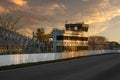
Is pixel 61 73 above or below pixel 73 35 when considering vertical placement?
below

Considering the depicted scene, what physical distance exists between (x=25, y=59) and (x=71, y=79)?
19905 millimetres

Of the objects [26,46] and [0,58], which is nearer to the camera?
[0,58]

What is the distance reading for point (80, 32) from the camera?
154 m

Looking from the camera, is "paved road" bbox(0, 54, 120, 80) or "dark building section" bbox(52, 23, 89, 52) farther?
"dark building section" bbox(52, 23, 89, 52)

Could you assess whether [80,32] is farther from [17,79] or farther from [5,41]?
[17,79]

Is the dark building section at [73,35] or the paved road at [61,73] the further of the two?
the dark building section at [73,35]

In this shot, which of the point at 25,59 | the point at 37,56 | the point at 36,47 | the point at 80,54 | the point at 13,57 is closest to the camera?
the point at 13,57

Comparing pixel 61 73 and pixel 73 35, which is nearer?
pixel 61 73

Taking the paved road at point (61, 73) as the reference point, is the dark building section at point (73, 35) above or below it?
above

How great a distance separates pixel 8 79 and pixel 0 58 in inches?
520

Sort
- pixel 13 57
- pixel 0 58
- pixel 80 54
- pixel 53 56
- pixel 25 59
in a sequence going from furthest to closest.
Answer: pixel 80 54 < pixel 53 56 < pixel 25 59 < pixel 13 57 < pixel 0 58

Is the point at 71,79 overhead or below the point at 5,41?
below

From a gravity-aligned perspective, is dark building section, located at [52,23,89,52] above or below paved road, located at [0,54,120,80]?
above

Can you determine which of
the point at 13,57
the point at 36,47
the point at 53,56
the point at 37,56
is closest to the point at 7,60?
the point at 13,57
